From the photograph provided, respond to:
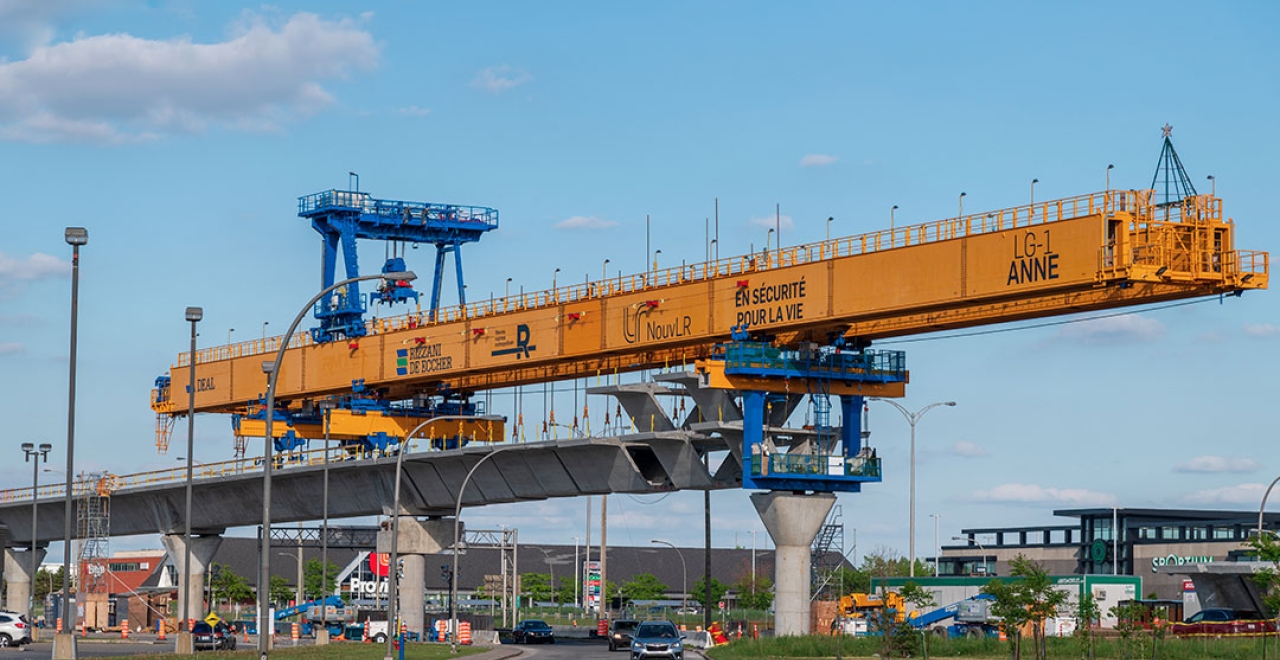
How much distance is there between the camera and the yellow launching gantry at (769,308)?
160 ft

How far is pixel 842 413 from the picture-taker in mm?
63531

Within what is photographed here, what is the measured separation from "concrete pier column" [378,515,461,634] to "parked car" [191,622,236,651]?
9.31 m

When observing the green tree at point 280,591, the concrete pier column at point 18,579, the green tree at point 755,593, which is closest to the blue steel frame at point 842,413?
the concrete pier column at point 18,579

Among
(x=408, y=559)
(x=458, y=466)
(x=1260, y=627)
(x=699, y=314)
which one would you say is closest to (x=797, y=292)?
(x=699, y=314)

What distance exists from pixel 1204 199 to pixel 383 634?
5198 centimetres

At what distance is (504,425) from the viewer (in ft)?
274

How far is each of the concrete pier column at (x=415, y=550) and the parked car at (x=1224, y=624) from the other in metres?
36.8

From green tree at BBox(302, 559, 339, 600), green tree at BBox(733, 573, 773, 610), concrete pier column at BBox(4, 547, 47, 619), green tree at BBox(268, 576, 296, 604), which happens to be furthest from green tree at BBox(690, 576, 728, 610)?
concrete pier column at BBox(4, 547, 47, 619)

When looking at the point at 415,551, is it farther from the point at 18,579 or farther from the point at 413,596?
the point at 18,579

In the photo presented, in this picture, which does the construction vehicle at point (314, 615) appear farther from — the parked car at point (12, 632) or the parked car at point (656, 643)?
the parked car at point (656, 643)

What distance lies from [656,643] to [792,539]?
7204mm

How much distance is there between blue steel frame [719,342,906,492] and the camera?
198ft

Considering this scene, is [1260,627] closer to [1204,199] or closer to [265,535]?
[1204,199]

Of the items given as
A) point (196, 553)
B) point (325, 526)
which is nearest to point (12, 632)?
point (325, 526)
